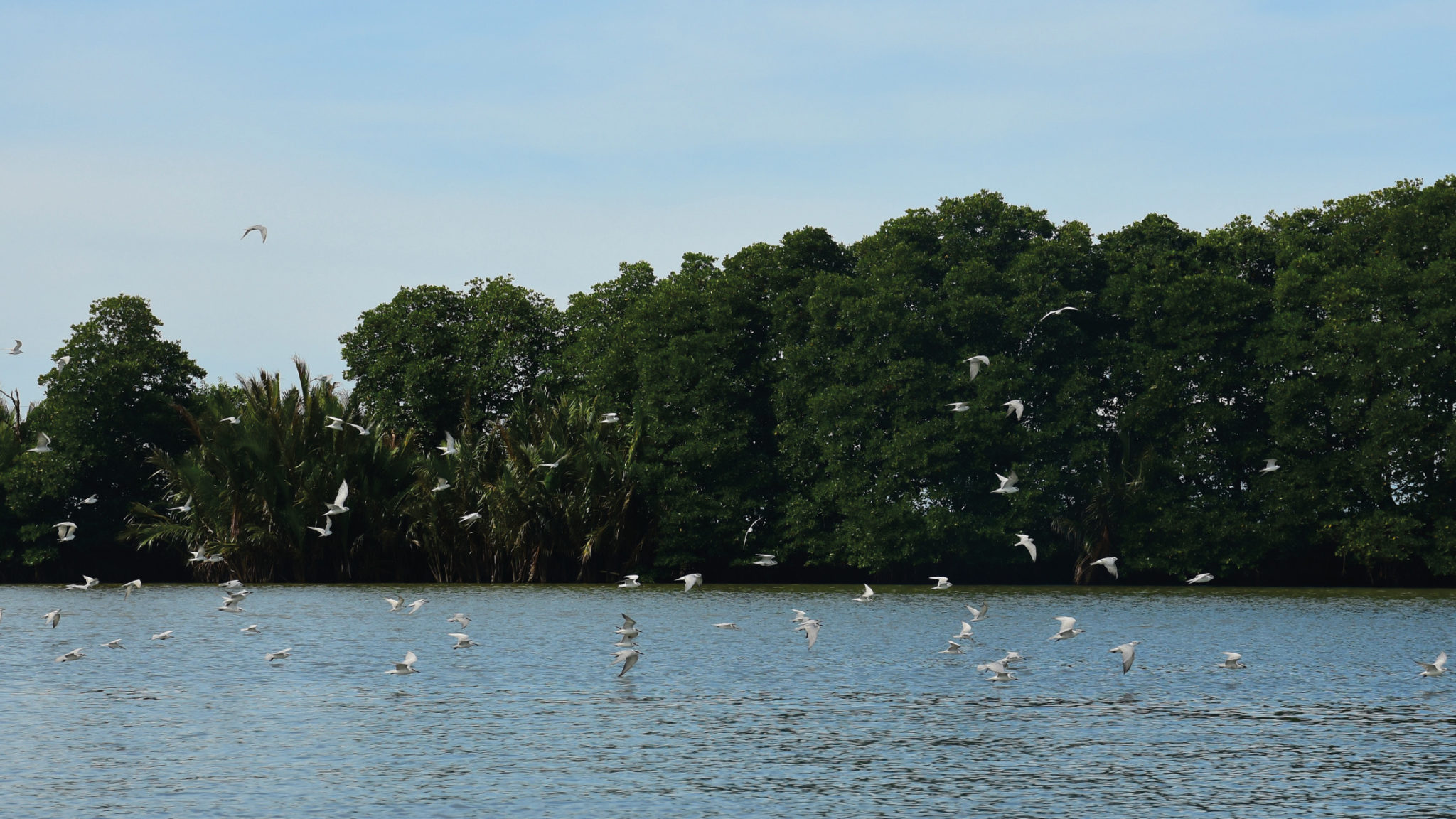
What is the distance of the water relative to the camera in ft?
66.6

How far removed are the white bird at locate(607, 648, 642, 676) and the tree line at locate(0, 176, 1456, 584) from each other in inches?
1473

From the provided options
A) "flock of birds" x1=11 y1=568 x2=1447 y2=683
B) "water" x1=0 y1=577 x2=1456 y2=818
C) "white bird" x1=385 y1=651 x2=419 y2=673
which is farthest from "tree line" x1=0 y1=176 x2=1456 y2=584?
"white bird" x1=385 y1=651 x2=419 y2=673

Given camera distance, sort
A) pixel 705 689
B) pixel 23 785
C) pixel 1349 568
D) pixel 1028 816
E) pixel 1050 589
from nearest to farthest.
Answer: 1. pixel 1028 816
2. pixel 23 785
3. pixel 705 689
4. pixel 1050 589
5. pixel 1349 568

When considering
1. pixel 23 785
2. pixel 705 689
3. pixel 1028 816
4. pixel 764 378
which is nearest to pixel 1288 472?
pixel 764 378

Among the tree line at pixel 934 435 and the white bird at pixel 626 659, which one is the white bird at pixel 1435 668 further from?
the tree line at pixel 934 435

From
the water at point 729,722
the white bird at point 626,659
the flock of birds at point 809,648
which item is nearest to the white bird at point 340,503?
the water at point 729,722

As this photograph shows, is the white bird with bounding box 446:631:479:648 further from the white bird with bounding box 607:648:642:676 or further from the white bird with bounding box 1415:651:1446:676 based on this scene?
the white bird with bounding box 1415:651:1446:676

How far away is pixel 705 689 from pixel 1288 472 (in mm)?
49365

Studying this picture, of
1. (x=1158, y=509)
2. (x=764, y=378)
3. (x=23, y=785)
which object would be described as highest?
(x=764, y=378)

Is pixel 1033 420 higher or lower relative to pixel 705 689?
higher

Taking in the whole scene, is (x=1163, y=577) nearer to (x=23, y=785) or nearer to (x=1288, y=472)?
(x=1288, y=472)

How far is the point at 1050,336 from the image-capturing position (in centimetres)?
7694

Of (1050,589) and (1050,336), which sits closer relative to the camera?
(1050,589)

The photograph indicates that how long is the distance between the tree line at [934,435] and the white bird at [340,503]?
1.91m
